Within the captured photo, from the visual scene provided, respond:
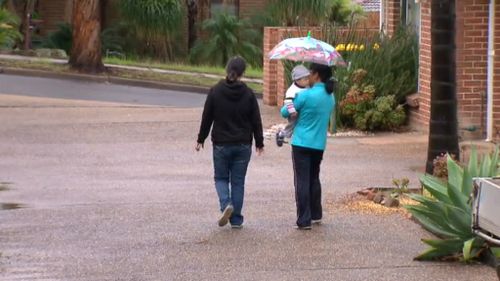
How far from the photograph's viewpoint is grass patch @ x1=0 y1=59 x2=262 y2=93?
26.9 metres

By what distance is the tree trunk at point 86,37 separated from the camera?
27719mm

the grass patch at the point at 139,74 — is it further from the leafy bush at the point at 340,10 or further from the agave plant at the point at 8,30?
the leafy bush at the point at 340,10

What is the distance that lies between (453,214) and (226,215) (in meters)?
2.17

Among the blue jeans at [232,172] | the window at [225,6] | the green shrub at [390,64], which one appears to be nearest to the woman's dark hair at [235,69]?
the blue jeans at [232,172]

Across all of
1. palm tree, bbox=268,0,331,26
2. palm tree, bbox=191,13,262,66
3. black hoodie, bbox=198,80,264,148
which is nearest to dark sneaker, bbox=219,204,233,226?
black hoodie, bbox=198,80,264,148

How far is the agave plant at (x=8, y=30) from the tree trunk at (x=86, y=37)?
94.8 inches

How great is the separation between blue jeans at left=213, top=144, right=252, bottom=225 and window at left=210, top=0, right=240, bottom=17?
91.2 feet

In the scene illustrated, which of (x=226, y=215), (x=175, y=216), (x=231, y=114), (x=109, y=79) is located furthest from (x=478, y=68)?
(x=109, y=79)

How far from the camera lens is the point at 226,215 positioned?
9984 mm

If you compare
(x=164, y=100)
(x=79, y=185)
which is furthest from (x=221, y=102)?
(x=164, y=100)

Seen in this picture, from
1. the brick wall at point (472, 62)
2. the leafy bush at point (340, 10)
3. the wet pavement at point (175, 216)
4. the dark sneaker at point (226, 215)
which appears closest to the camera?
the wet pavement at point (175, 216)

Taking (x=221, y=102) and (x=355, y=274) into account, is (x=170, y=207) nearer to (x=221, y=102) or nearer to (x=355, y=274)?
(x=221, y=102)

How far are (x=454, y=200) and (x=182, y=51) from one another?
29.1m

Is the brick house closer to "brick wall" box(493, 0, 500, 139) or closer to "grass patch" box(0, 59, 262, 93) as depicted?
"brick wall" box(493, 0, 500, 139)
